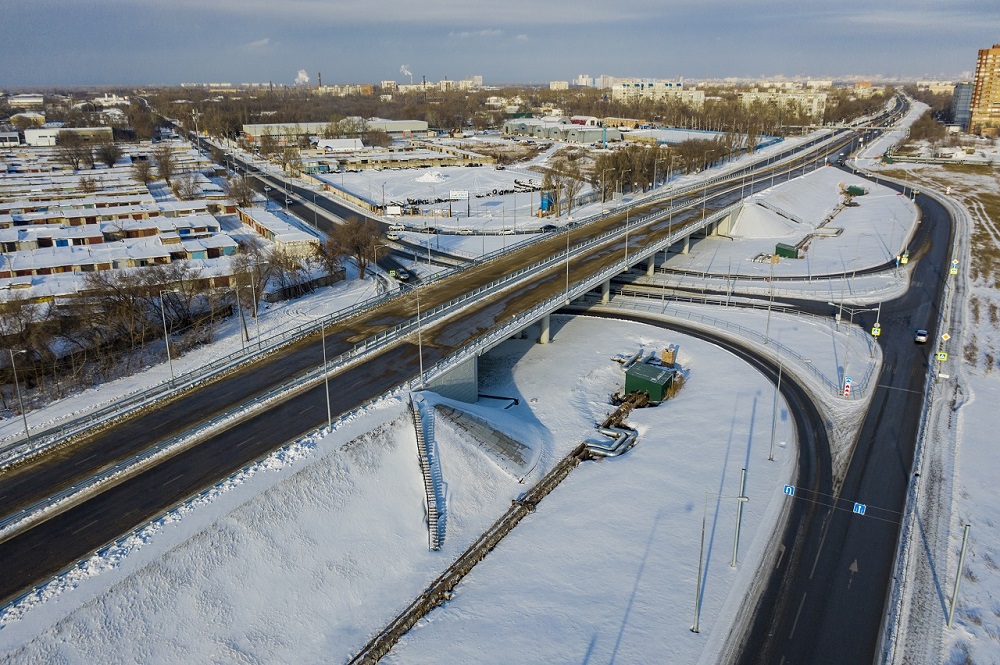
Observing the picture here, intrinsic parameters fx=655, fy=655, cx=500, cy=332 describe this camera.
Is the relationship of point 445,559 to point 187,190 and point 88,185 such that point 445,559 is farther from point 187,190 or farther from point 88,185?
point 88,185

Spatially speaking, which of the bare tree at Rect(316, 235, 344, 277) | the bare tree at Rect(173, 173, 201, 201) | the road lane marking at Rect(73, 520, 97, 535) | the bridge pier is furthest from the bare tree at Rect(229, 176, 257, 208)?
the road lane marking at Rect(73, 520, 97, 535)

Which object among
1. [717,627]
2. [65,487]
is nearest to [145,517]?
[65,487]

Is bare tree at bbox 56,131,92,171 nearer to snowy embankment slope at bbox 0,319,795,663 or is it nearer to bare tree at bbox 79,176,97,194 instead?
Result: bare tree at bbox 79,176,97,194

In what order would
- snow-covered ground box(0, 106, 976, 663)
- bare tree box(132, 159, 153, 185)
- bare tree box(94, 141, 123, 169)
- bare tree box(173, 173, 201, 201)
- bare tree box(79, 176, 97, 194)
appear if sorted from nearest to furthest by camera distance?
snow-covered ground box(0, 106, 976, 663)
bare tree box(173, 173, 201, 201)
bare tree box(79, 176, 97, 194)
bare tree box(132, 159, 153, 185)
bare tree box(94, 141, 123, 169)

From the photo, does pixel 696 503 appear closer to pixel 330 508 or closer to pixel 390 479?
pixel 390 479

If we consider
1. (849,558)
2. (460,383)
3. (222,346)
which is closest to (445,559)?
(460,383)

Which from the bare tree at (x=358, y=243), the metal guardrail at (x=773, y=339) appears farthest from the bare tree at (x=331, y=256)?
the metal guardrail at (x=773, y=339)

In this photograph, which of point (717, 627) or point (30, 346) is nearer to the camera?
point (717, 627)
